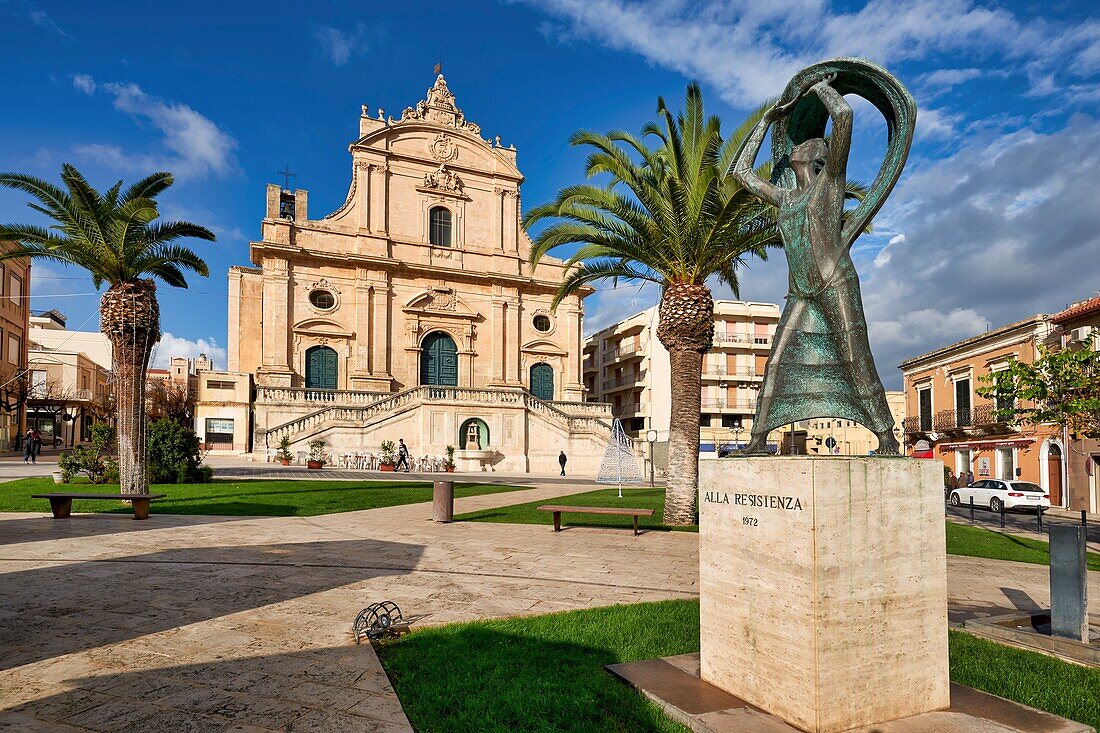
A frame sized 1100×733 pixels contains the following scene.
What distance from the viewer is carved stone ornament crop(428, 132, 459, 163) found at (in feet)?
126

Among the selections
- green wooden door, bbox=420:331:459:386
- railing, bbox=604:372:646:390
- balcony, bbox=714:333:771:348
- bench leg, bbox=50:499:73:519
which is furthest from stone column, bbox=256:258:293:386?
balcony, bbox=714:333:771:348

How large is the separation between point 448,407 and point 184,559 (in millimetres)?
22568

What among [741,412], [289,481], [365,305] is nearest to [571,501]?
[289,481]

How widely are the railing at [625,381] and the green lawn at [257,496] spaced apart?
3126 cm

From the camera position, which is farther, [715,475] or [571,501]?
[571,501]

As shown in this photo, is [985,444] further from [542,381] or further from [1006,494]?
[542,381]

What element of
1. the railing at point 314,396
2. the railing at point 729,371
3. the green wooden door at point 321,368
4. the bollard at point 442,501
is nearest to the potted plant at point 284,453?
the railing at point 314,396

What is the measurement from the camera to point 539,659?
463 cm

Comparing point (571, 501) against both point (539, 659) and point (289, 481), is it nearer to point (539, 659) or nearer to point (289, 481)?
point (289, 481)

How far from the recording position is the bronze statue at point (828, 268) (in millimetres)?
4184

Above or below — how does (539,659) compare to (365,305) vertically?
below

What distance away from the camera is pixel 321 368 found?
112ft

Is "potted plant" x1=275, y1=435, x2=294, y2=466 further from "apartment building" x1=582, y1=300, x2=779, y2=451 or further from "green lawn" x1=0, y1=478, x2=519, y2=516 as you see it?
"apartment building" x1=582, y1=300, x2=779, y2=451

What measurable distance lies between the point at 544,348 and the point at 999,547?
2965 cm
